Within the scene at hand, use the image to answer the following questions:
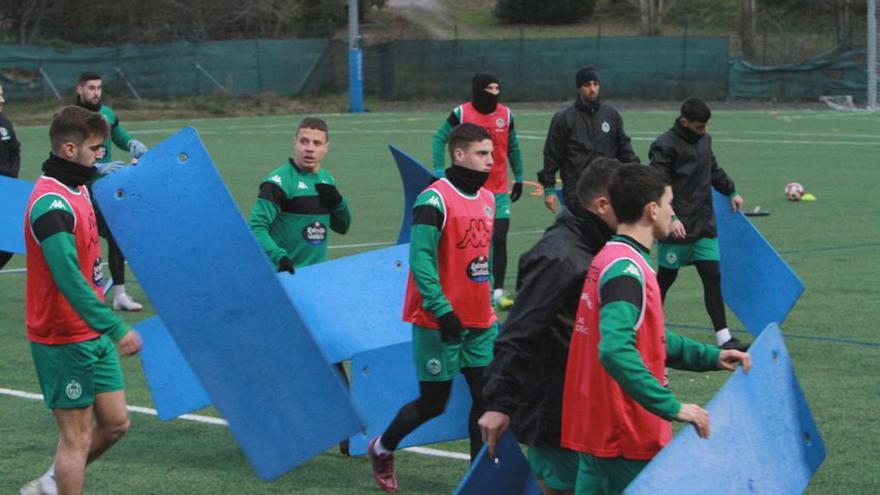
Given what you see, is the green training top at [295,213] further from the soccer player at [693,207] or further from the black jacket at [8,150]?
the black jacket at [8,150]

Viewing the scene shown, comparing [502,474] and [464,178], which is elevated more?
[464,178]

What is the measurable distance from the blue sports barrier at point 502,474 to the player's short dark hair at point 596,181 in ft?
2.99

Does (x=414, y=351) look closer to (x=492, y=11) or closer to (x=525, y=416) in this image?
(x=525, y=416)

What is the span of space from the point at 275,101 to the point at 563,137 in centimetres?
3638

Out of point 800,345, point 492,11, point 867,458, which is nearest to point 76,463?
point 867,458

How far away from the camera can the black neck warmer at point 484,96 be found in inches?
505

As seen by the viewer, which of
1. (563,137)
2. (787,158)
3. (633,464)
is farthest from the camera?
(787,158)

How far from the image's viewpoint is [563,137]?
41.3ft

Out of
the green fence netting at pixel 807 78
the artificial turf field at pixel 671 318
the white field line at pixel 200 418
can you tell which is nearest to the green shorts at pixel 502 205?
the artificial turf field at pixel 671 318

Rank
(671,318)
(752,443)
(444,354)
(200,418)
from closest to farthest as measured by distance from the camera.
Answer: (752,443) → (444,354) → (200,418) → (671,318)

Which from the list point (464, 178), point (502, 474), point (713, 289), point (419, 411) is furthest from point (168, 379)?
point (713, 289)

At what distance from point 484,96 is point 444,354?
609cm

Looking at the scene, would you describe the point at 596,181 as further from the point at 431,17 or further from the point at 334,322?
the point at 431,17

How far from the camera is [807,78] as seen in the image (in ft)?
151
